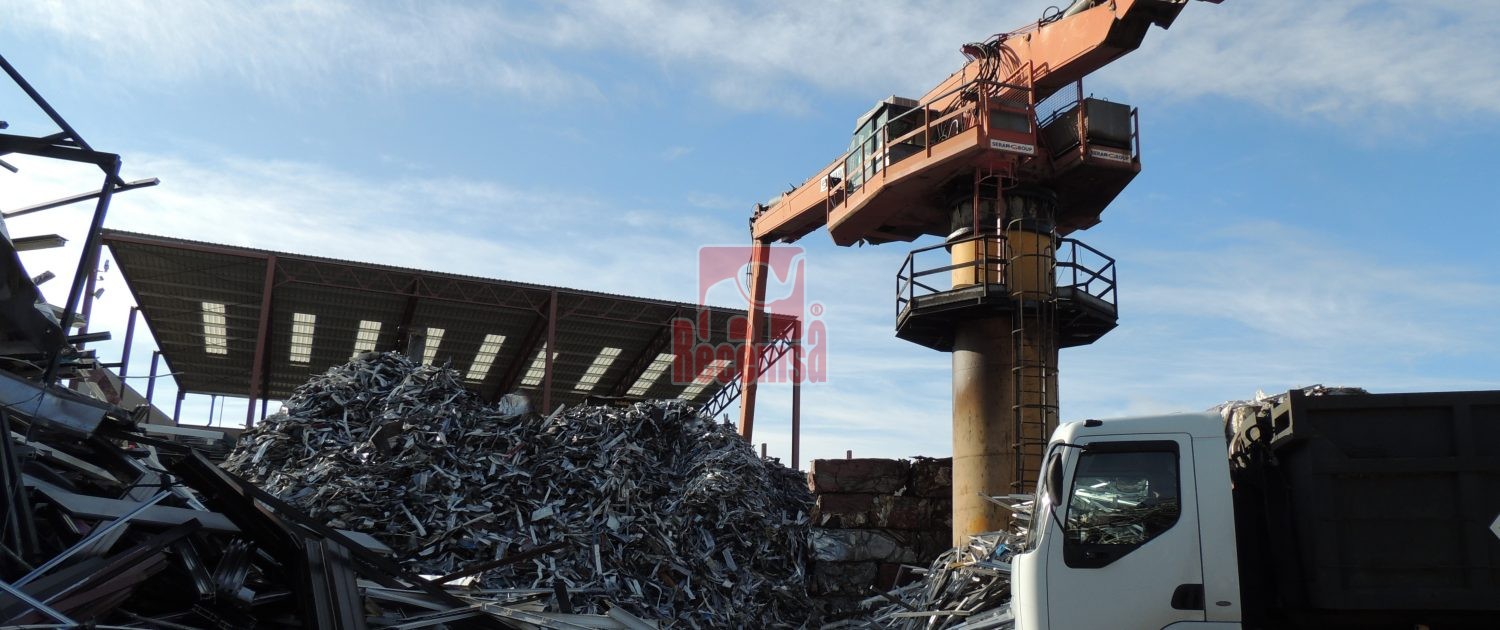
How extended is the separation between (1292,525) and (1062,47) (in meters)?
11.7

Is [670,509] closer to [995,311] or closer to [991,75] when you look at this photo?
[995,311]

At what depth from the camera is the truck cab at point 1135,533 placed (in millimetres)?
7508

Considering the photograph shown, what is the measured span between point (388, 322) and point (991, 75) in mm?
22546

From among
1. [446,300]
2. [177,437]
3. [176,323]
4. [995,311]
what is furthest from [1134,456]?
[176,323]

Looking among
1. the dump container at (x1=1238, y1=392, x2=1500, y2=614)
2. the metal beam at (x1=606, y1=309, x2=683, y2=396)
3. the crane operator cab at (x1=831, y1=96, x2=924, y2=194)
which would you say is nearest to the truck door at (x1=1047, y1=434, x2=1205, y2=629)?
the dump container at (x1=1238, y1=392, x2=1500, y2=614)

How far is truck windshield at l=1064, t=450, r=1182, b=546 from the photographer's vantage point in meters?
7.69

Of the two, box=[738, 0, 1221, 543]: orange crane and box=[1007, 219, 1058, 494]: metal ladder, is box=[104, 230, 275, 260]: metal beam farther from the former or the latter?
box=[1007, 219, 1058, 494]: metal ladder

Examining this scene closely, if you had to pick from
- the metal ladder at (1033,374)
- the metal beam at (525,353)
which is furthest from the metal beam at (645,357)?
the metal ladder at (1033,374)

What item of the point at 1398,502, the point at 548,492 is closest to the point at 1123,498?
the point at 1398,502

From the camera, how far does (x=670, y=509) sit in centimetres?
1644

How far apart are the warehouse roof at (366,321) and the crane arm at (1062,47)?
14.8 m

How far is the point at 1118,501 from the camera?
7.77 meters

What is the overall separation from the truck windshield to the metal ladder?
8.36 metres

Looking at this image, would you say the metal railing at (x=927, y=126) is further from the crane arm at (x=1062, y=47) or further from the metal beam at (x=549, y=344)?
the metal beam at (x=549, y=344)
